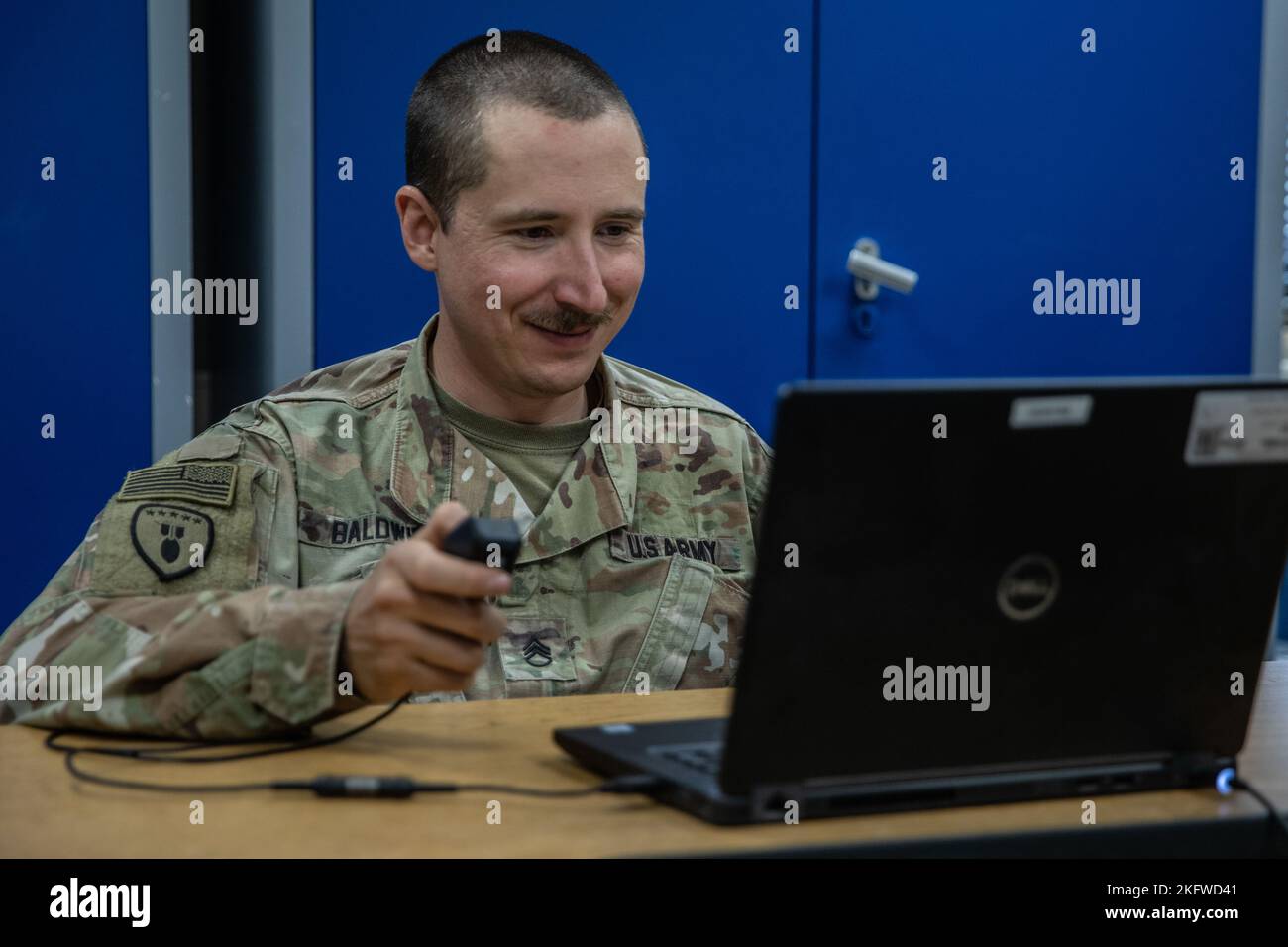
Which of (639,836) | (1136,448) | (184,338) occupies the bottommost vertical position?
(639,836)

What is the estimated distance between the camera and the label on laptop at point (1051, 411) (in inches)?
32.9

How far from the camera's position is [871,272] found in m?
2.39

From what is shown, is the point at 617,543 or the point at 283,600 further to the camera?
the point at 617,543

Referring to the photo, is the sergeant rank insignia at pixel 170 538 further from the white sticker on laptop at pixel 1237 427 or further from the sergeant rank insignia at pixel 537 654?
the white sticker on laptop at pixel 1237 427

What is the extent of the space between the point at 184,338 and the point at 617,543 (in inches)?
33.7

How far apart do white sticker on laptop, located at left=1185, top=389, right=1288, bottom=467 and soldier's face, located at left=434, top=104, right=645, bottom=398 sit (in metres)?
0.79

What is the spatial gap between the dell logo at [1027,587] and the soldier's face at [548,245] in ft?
2.54

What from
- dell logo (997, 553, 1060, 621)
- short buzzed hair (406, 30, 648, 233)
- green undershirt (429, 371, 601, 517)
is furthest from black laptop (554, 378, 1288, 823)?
short buzzed hair (406, 30, 648, 233)

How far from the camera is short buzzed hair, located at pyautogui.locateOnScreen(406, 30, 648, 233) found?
1.61m

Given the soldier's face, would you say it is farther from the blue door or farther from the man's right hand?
the blue door

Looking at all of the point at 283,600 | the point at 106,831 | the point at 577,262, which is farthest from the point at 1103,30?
the point at 106,831

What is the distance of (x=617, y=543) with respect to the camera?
5.19 ft

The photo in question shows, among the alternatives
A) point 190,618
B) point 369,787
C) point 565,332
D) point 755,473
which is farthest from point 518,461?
point 369,787

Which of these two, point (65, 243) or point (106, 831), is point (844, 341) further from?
point (106, 831)
